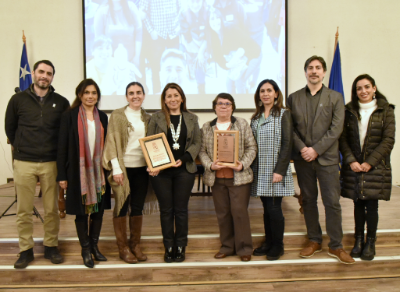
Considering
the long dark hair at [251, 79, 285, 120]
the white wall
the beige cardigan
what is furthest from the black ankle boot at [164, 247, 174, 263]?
the white wall

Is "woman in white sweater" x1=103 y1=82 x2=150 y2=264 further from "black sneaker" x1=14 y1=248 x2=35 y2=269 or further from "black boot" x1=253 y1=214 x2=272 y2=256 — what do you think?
"black boot" x1=253 y1=214 x2=272 y2=256

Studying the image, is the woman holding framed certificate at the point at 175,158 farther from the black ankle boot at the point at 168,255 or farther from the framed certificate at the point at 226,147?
the framed certificate at the point at 226,147

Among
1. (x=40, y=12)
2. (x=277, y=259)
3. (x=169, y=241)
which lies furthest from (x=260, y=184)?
(x=40, y=12)

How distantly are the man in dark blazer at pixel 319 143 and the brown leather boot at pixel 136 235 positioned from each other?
4.49ft

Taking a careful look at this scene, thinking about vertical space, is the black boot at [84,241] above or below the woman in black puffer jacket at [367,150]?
below

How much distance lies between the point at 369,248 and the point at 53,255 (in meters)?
2.64

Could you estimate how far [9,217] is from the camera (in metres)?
3.17

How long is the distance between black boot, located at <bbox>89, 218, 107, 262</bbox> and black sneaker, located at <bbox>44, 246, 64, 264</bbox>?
0.92 feet

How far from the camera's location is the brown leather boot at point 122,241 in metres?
2.28

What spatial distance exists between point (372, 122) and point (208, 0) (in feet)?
11.6

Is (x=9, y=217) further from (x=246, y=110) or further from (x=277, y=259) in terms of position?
(x=246, y=110)

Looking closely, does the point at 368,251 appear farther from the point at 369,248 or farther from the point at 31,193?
the point at 31,193

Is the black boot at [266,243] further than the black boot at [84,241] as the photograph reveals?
Yes

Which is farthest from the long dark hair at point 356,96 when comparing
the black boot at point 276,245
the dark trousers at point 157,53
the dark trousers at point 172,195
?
the dark trousers at point 157,53
